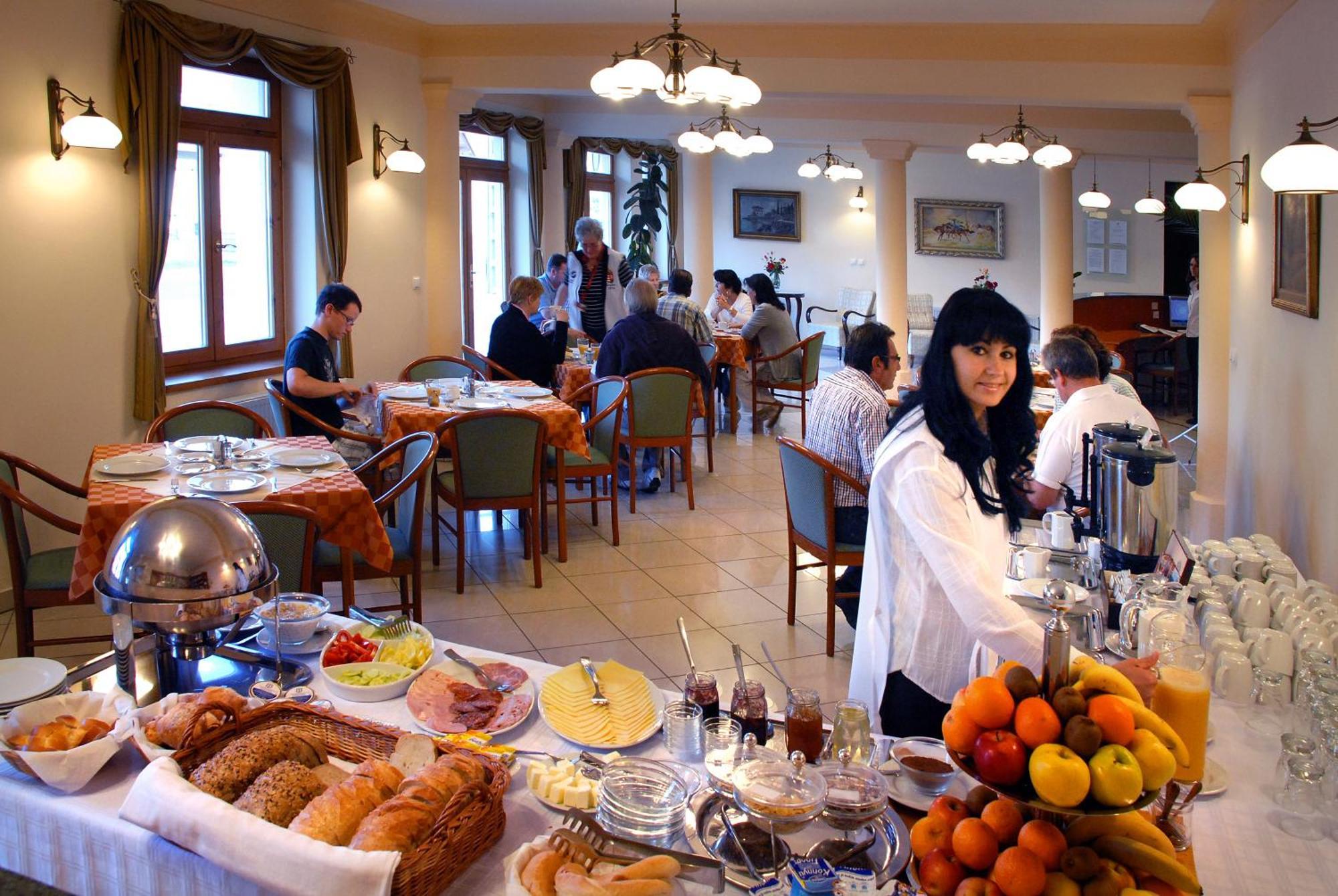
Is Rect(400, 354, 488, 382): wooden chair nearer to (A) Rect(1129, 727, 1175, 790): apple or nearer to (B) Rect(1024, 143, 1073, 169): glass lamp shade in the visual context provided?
(B) Rect(1024, 143, 1073, 169): glass lamp shade

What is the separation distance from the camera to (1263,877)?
5.69 feet

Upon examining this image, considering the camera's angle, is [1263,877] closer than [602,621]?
Yes

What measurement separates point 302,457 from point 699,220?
7979mm

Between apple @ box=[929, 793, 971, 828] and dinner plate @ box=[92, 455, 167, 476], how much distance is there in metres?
3.43

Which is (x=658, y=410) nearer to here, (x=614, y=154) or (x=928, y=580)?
(x=928, y=580)

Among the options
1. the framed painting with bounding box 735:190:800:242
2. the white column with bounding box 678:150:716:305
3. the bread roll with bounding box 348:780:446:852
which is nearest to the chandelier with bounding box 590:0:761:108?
the bread roll with bounding box 348:780:446:852

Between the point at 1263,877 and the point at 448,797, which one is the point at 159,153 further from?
the point at 1263,877

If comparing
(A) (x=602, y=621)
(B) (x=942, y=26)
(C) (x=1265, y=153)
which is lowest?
(A) (x=602, y=621)

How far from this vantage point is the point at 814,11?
734 centimetres

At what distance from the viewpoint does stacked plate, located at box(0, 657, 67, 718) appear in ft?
6.86

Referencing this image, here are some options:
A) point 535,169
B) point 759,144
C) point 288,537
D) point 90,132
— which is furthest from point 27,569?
point 535,169

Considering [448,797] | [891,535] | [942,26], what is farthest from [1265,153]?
[448,797]

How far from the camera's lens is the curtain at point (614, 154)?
13.0 m

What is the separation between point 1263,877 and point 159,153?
19.7 feet
